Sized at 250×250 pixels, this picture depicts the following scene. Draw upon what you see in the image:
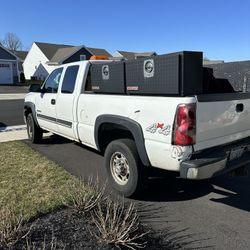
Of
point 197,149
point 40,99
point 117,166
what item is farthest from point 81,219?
point 40,99

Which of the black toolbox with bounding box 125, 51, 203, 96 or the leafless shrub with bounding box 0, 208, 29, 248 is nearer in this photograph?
the leafless shrub with bounding box 0, 208, 29, 248

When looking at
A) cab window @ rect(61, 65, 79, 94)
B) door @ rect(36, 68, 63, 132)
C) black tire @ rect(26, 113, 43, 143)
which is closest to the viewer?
cab window @ rect(61, 65, 79, 94)

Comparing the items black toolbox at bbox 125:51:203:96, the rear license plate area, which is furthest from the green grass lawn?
the rear license plate area

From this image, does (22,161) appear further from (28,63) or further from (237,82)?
(28,63)

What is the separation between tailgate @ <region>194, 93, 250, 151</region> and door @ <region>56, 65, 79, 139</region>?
8.59 feet

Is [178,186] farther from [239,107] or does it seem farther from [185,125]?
[185,125]

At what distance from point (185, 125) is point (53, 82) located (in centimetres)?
410

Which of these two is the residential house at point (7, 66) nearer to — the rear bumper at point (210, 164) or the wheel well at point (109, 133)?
the wheel well at point (109, 133)

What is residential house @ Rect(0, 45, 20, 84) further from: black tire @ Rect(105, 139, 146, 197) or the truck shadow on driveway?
black tire @ Rect(105, 139, 146, 197)

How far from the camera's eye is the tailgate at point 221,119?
12.8 feet

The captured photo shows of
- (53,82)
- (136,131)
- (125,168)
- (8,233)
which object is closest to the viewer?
(8,233)

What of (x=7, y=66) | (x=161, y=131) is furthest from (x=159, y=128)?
(x=7, y=66)

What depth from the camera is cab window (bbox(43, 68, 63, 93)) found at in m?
6.88

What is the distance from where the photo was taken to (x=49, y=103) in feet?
22.9
